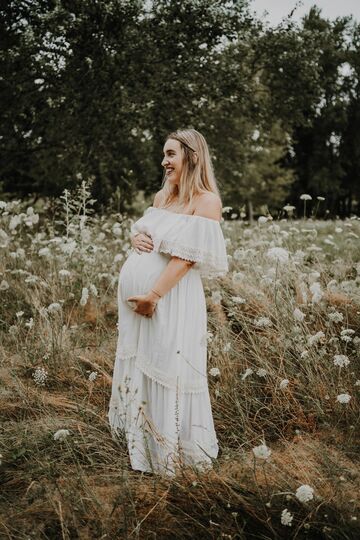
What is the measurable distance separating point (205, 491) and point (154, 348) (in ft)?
2.69

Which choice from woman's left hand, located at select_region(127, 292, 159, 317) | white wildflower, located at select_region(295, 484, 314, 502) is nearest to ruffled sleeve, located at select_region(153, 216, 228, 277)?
woman's left hand, located at select_region(127, 292, 159, 317)

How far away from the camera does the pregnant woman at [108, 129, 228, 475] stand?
2807 mm

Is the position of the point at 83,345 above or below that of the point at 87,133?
below

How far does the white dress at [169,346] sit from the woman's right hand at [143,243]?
31 mm

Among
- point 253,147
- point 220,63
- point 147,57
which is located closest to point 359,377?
point 147,57

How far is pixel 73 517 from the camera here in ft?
7.64

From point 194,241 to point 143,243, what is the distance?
36cm

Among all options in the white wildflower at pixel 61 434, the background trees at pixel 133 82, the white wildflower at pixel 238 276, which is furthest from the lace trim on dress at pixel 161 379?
the background trees at pixel 133 82

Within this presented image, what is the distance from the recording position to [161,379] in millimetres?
2885

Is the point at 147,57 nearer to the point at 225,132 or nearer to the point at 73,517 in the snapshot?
the point at 225,132

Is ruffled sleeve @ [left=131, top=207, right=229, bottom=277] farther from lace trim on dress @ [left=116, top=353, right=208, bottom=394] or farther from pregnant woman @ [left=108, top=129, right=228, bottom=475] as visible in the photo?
lace trim on dress @ [left=116, top=353, right=208, bottom=394]

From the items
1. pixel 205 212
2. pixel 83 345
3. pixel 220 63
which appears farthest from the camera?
pixel 220 63

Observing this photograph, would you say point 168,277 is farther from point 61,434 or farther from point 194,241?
point 61,434

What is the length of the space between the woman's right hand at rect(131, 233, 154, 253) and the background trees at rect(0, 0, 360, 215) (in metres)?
5.73
